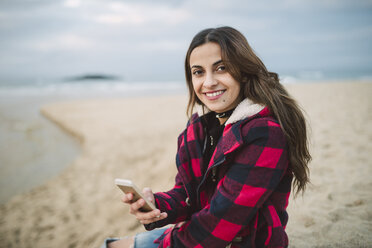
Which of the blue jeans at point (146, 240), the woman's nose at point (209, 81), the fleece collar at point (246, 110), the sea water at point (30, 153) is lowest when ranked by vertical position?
the sea water at point (30, 153)

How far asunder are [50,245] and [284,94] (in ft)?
12.0

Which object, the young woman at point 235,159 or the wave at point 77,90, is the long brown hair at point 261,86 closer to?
the young woman at point 235,159

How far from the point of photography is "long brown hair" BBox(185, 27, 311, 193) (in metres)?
1.37

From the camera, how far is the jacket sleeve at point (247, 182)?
1.24 meters

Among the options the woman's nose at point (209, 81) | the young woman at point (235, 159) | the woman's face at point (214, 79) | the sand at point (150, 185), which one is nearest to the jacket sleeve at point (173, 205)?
the young woman at point (235, 159)

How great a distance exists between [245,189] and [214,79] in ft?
2.36

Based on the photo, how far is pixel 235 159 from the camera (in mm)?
1346

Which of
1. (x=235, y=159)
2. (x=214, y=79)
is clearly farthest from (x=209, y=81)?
(x=235, y=159)

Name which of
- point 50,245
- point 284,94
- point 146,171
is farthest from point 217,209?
point 146,171

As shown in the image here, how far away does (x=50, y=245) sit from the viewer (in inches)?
129

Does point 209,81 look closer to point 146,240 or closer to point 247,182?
point 247,182

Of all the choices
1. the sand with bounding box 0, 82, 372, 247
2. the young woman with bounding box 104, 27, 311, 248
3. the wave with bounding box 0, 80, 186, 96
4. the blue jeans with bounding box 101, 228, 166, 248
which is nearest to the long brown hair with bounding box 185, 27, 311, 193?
the young woman with bounding box 104, 27, 311, 248

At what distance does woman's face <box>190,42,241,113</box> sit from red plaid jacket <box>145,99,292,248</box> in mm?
146

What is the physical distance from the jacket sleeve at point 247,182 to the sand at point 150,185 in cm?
131
